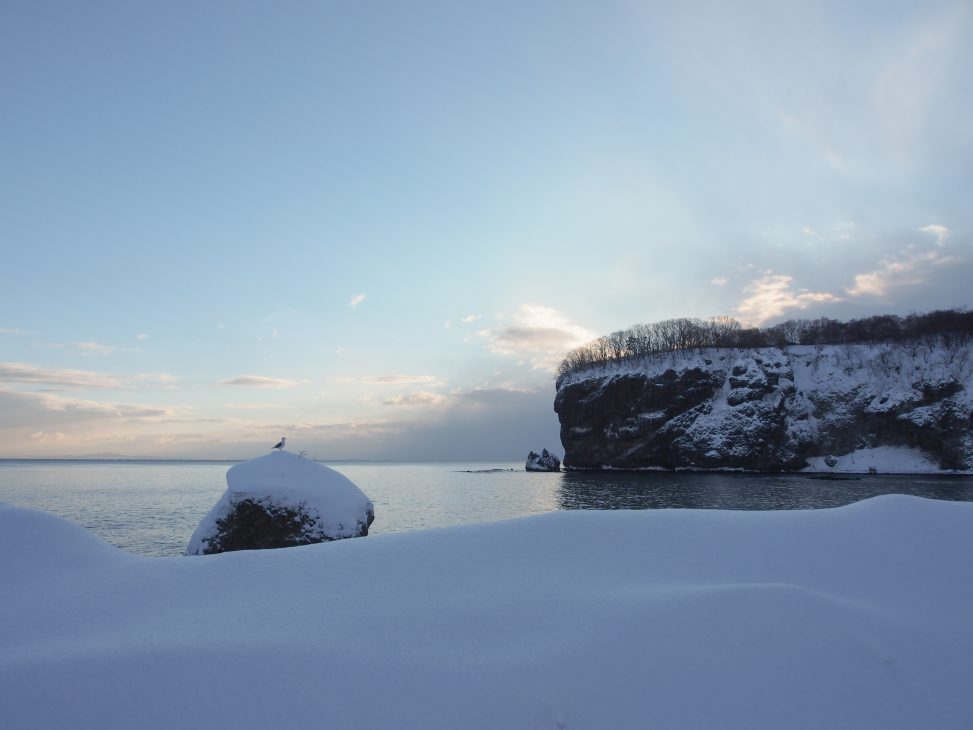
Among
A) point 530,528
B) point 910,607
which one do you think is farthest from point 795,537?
point 530,528

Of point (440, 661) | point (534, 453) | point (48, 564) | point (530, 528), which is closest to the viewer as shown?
point (440, 661)

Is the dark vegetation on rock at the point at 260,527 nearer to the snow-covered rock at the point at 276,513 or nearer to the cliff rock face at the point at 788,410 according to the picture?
the snow-covered rock at the point at 276,513

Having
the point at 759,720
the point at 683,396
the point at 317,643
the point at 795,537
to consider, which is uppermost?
the point at 683,396

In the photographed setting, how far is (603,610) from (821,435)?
11105cm

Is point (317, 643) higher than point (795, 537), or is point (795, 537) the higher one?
point (795, 537)

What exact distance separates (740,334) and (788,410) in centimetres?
3746

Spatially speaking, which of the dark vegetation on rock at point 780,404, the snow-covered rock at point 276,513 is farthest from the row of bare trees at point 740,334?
the snow-covered rock at point 276,513

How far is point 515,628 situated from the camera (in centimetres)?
404

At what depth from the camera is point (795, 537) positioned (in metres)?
5.67

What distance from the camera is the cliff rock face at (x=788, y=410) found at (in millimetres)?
89438

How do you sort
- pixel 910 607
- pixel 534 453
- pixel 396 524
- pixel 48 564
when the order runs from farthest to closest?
pixel 534 453 < pixel 396 524 < pixel 48 564 < pixel 910 607

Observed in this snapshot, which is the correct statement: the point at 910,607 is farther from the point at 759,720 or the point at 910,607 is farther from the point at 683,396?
the point at 683,396

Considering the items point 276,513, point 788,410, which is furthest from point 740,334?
point 276,513

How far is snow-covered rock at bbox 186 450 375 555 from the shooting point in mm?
14297
